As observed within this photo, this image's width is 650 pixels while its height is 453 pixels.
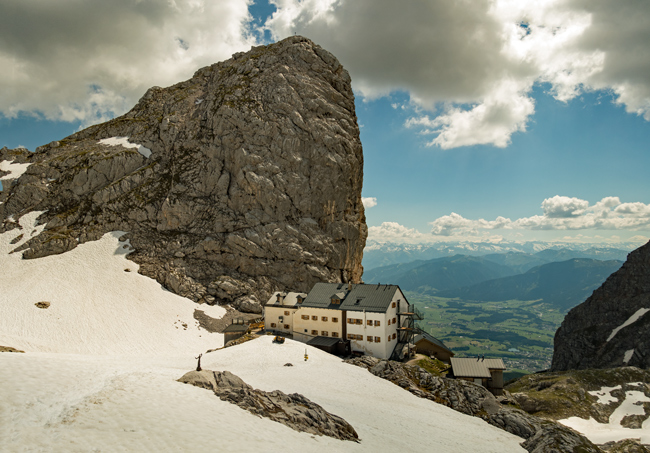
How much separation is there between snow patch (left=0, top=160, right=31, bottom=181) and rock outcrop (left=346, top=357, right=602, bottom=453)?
378 feet

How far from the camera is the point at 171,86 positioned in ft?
410

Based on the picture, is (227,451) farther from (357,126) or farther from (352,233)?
(357,126)

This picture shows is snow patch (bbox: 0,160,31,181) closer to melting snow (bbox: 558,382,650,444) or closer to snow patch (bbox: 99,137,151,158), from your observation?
snow patch (bbox: 99,137,151,158)

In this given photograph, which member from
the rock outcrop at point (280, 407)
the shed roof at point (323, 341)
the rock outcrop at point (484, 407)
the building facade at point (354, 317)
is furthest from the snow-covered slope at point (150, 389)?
the building facade at point (354, 317)

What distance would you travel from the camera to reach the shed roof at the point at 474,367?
47.5m

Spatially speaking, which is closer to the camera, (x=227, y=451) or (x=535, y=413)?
(x=227, y=451)

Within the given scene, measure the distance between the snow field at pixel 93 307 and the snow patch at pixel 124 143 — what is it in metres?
31.7

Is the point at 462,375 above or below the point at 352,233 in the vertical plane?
below

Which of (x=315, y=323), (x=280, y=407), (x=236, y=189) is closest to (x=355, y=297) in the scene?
(x=315, y=323)

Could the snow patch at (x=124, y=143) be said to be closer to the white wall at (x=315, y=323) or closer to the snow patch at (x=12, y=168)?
the snow patch at (x=12, y=168)

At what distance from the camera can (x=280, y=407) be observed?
76.9 ft

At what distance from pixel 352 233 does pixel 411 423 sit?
230ft

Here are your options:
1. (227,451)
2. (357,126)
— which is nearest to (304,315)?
(227,451)

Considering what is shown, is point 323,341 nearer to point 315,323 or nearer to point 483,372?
point 315,323
